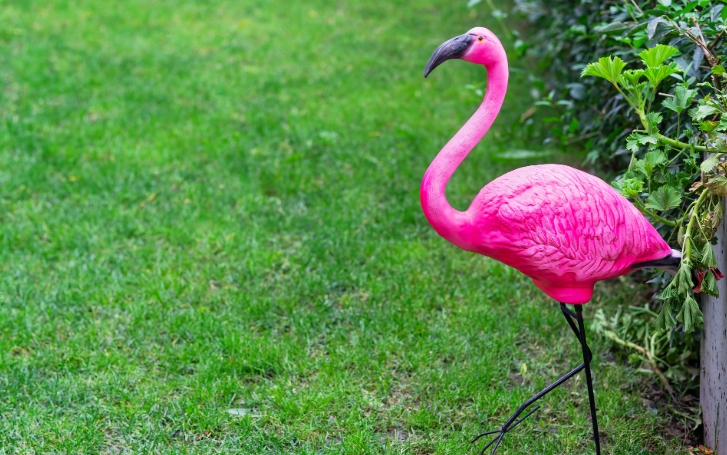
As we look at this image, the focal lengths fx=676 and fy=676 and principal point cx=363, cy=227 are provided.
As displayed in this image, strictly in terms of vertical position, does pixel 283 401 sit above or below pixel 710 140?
below

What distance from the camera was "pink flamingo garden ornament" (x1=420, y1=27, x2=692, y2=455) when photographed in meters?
2.18

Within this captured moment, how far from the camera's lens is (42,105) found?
5230mm

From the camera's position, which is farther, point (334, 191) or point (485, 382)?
point (334, 191)

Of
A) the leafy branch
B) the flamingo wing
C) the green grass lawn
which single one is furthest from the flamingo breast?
the green grass lawn

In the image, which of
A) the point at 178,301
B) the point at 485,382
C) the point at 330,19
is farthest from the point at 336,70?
the point at 485,382

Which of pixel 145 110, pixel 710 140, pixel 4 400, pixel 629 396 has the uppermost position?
pixel 710 140

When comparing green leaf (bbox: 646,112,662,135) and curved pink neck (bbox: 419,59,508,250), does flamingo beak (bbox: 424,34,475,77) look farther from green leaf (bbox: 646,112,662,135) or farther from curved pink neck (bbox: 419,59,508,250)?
green leaf (bbox: 646,112,662,135)

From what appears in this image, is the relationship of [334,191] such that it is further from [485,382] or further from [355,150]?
[485,382]

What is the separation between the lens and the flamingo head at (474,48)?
86.3 inches

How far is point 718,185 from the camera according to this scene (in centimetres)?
218

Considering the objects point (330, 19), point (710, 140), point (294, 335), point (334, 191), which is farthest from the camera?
point (330, 19)

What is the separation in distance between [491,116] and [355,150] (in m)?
2.52

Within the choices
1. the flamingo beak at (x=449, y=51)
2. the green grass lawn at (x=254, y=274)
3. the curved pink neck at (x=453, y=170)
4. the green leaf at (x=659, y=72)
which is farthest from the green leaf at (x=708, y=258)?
the flamingo beak at (x=449, y=51)

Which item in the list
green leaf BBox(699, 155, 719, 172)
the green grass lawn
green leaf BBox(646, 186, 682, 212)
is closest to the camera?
green leaf BBox(699, 155, 719, 172)
